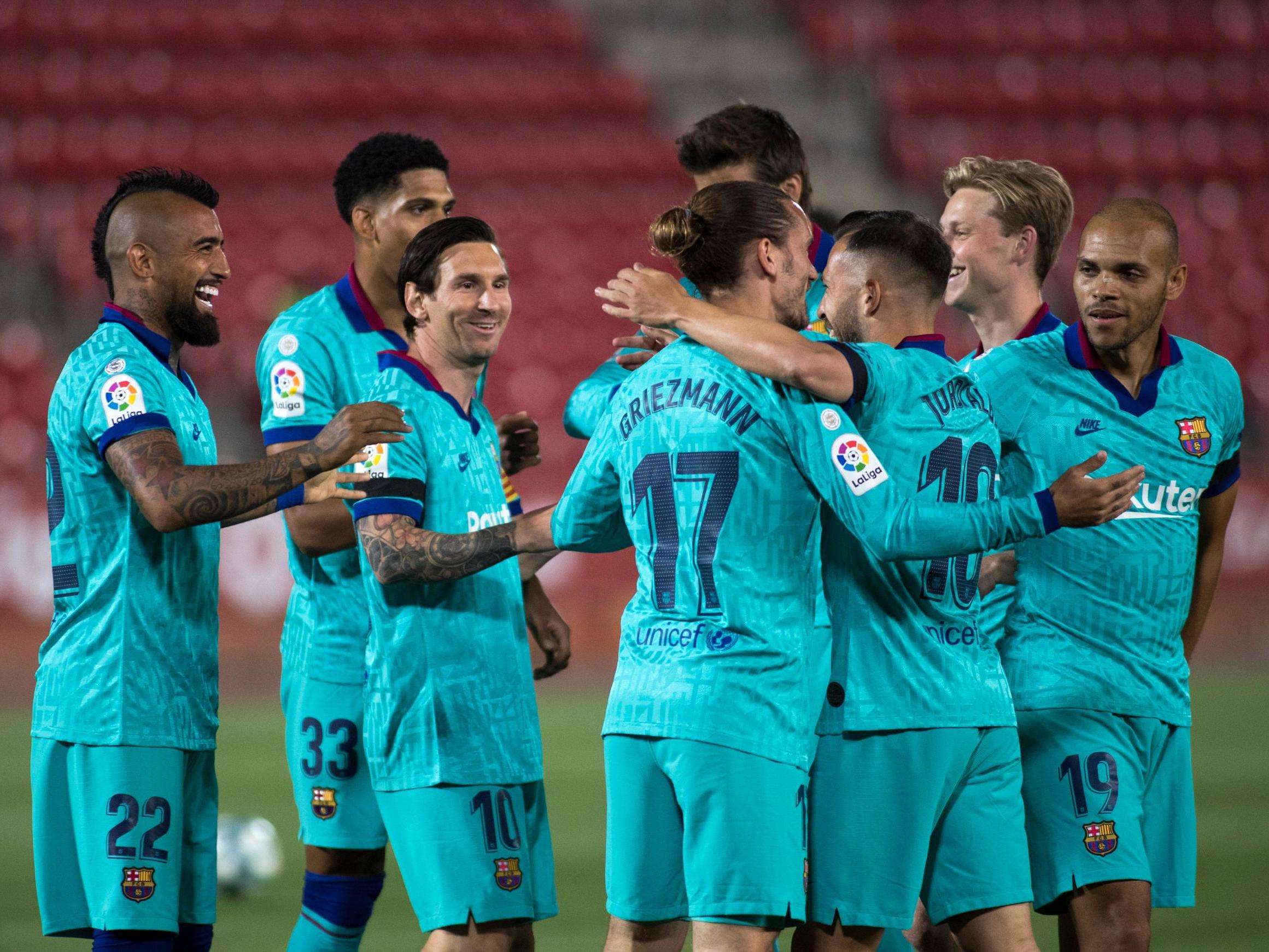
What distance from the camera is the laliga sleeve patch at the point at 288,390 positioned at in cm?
445

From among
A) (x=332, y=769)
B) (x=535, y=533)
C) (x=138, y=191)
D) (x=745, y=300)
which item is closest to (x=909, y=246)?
(x=745, y=300)

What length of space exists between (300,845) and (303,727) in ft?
10.6

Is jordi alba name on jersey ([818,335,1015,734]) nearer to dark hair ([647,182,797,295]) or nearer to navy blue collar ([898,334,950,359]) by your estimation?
navy blue collar ([898,334,950,359])

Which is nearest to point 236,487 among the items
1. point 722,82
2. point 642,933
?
point 642,933

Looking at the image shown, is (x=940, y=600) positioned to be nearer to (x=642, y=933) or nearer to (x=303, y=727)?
(x=642, y=933)

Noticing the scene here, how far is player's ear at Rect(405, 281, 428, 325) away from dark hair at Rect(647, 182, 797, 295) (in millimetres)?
813

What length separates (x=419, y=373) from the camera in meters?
3.87

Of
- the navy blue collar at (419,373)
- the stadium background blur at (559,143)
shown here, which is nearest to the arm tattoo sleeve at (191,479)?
the navy blue collar at (419,373)

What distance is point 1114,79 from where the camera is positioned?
20.0 meters

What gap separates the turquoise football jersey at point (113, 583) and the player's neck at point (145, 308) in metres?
0.06

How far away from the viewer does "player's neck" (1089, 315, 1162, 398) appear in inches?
161

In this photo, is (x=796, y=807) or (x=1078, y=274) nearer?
(x=796, y=807)

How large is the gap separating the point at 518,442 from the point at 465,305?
828 mm

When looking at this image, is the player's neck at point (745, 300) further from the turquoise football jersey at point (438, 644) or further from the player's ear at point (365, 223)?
the player's ear at point (365, 223)
